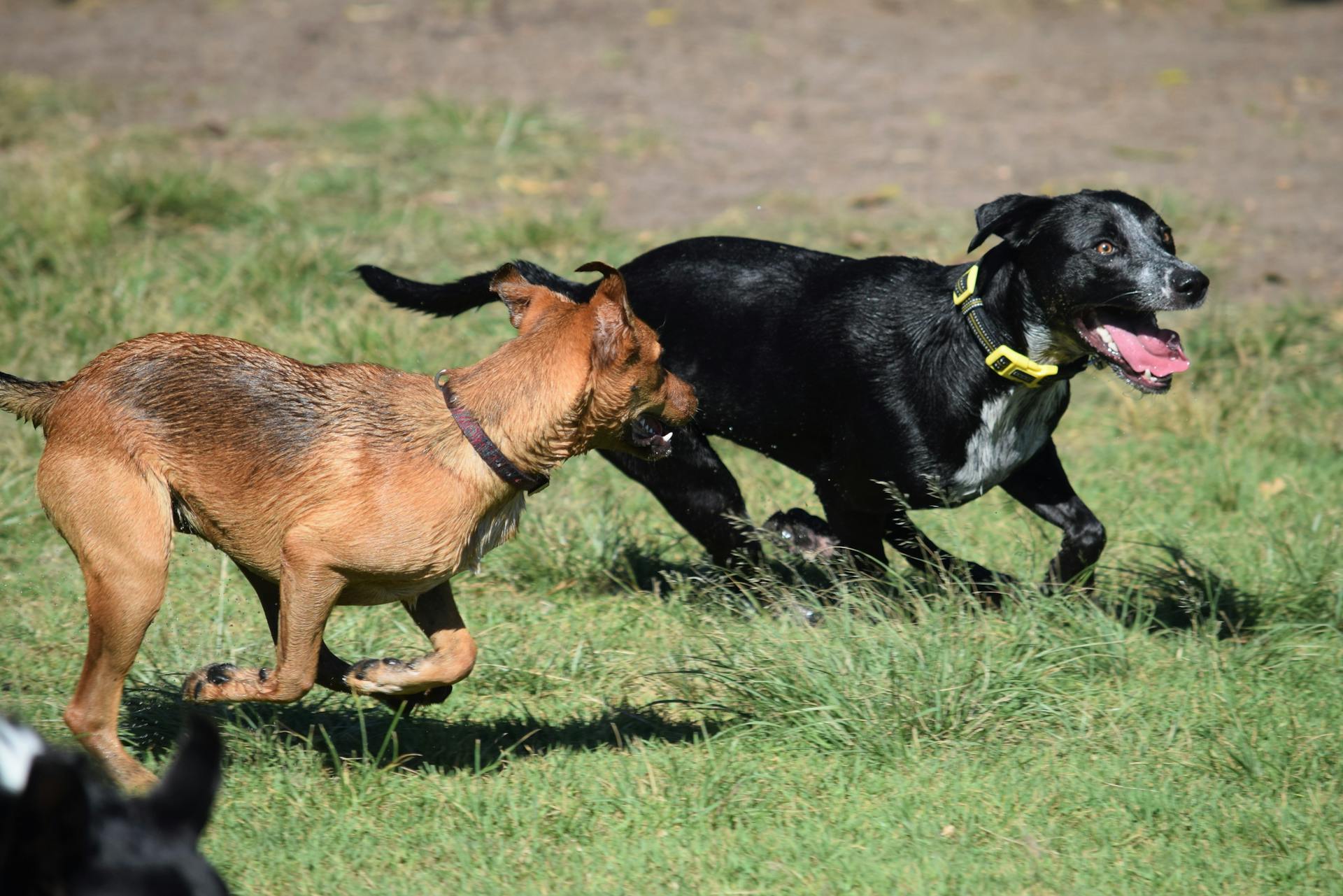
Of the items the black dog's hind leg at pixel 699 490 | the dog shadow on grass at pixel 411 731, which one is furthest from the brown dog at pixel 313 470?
the black dog's hind leg at pixel 699 490

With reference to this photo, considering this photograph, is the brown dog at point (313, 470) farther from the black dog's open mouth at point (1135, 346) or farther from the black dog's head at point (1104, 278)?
the black dog's open mouth at point (1135, 346)

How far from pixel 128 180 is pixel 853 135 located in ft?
18.7

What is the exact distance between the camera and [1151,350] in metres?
5.12

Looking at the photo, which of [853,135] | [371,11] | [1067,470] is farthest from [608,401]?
[371,11]

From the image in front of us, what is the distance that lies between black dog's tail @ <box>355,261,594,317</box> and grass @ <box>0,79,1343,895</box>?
1056 mm

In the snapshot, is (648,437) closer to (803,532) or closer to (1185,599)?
(803,532)

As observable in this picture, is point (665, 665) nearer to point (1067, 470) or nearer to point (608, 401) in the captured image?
point (608, 401)

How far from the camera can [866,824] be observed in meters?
4.03

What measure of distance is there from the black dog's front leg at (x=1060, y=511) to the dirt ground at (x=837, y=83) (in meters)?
3.83

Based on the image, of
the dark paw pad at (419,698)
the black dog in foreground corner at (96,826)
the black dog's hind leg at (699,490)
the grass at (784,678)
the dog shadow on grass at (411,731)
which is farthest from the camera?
the black dog's hind leg at (699,490)

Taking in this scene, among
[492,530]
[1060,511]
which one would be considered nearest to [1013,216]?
[1060,511]

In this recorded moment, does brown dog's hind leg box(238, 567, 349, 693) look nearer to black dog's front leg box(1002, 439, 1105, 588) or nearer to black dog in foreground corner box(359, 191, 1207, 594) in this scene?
black dog in foreground corner box(359, 191, 1207, 594)

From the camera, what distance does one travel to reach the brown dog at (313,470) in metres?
4.02

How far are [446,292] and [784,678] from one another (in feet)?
6.80
